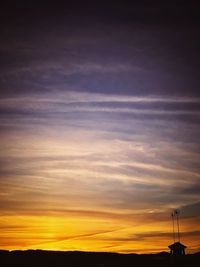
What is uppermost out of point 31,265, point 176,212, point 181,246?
point 176,212

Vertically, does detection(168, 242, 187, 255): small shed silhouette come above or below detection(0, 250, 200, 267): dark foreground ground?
above

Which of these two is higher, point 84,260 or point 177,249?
point 177,249

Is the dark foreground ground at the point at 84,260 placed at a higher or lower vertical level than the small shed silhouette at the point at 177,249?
lower

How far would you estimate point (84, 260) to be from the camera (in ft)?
230

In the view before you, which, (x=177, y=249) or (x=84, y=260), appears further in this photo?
(x=84, y=260)

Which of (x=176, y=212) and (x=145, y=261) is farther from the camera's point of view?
(x=176, y=212)

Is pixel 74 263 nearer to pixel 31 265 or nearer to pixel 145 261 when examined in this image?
pixel 31 265

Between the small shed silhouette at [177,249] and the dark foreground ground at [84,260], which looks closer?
the dark foreground ground at [84,260]

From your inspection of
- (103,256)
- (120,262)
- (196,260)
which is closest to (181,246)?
(196,260)

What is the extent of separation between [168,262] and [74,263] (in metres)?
17.0

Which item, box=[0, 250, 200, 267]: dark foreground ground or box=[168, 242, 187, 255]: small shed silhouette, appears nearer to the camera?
box=[0, 250, 200, 267]: dark foreground ground

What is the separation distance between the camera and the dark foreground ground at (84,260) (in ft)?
201

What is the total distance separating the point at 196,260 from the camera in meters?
61.1

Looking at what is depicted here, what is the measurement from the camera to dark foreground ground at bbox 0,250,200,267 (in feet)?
201
